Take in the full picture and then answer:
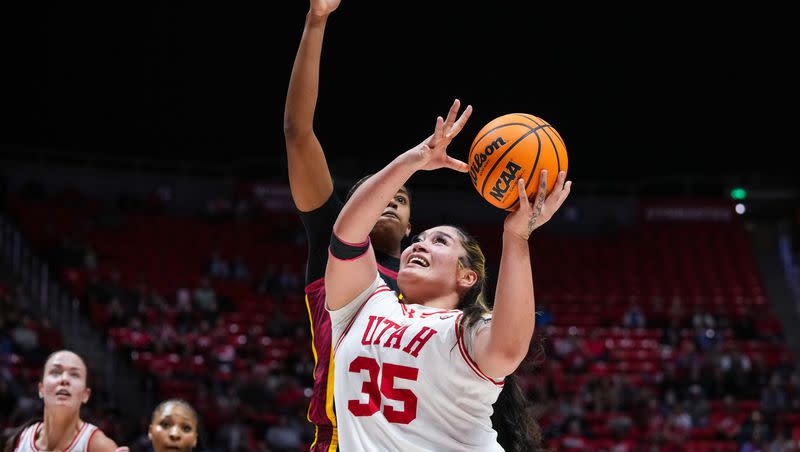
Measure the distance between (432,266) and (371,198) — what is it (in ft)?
1.40

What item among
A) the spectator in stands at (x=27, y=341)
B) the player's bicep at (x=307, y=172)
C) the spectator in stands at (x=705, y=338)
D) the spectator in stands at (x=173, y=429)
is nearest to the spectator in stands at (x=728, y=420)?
the spectator in stands at (x=705, y=338)

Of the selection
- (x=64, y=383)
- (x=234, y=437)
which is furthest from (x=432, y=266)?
(x=234, y=437)

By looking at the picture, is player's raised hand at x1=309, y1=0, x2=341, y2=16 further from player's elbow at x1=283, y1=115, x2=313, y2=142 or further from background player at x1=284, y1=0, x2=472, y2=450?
player's elbow at x1=283, y1=115, x2=313, y2=142

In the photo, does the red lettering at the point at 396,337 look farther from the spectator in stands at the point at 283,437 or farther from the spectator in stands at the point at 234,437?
the spectator in stands at the point at 283,437

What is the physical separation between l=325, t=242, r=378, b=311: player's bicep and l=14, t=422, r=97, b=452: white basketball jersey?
89.6 inches

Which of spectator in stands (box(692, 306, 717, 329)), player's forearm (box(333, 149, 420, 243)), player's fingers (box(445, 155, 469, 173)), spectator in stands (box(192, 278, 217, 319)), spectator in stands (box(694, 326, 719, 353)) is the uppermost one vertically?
spectator in stands (box(192, 278, 217, 319))

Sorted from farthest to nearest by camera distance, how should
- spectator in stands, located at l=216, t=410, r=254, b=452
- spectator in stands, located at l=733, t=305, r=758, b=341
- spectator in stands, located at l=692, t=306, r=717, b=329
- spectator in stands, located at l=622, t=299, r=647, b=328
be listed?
spectator in stands, located at l=622, t=299, r=647, b=328, spectator in stands, located at l=692, t=306, r=717, b=329, spectator in stands, located at l=733, t=305, r=758, b=341, spectator in stands, located at l=216, t=410, r=254, b=452

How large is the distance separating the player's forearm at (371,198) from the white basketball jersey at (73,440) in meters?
2.52

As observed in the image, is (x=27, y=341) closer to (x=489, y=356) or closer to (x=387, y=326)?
(x=387, y=326)

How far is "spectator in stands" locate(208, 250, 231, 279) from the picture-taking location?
1631 cm

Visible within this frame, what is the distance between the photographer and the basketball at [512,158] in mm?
2471

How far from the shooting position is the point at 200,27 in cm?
1939

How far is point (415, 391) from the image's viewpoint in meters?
2.50

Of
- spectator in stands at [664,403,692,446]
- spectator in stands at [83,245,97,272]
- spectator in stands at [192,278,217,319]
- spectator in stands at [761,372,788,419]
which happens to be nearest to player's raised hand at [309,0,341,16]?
spectator in stands at [664,403,692,446]
